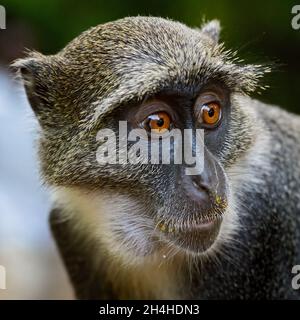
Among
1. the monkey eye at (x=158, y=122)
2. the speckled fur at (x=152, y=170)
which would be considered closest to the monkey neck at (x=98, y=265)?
the speckled fur at (x=152, y=170)

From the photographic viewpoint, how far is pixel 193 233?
144 inches

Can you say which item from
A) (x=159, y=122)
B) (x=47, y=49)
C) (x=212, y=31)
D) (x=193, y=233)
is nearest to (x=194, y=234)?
(x=193, y=233)

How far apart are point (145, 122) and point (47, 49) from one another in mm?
4366

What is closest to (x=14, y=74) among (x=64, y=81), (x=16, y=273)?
(x=64, y=81)

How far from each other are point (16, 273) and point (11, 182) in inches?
36.3

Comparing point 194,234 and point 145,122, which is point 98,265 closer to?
point 194,234

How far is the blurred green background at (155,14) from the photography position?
7.44 meters

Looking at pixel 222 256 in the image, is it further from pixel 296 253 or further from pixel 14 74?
pixel 14 74

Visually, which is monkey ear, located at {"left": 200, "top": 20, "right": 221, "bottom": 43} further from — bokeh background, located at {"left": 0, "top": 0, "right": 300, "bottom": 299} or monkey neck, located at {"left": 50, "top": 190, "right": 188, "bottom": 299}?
bokeh background, located at {"left": 0, "top": 0, "right": 300, "bottom": 299}

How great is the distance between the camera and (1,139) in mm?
7348

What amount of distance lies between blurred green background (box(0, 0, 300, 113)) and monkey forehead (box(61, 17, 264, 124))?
11.2 feet

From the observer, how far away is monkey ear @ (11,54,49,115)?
13.2 feet

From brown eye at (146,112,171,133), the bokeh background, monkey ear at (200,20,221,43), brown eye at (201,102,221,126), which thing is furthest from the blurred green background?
brown eye at (146,112,171,133)

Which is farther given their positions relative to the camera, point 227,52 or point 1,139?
point 1,139
